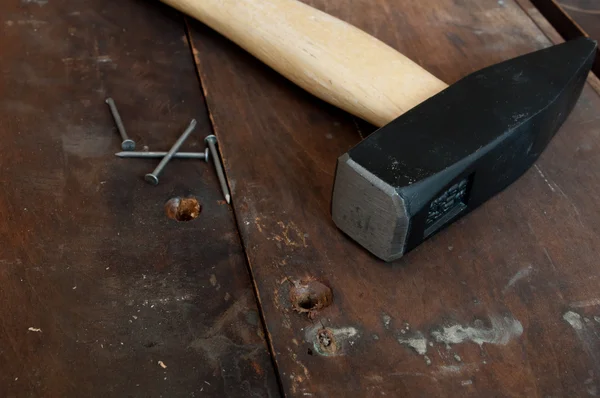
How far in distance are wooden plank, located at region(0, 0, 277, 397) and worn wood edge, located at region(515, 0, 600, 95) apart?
30.7 inches

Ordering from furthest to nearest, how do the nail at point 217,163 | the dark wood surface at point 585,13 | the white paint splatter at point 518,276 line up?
the dark wood surface at point 585,13 → the nail at point 217,163 → the white paint splatter at point 518,276

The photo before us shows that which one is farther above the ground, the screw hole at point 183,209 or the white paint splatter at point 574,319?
Answer: the white paint splatter at point 574,319

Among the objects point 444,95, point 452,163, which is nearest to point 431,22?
point 444,95

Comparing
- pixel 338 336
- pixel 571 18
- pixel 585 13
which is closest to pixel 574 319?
pixel 338 336

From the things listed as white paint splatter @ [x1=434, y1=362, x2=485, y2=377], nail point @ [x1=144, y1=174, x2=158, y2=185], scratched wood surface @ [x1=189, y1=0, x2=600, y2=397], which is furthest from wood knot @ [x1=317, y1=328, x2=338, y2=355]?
nail point @ [x1=144, y1=174, x2=158, y2=185]

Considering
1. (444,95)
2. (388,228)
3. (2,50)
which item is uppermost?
(444,95)

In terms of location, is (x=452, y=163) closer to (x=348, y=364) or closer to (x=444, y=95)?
(x=444, y=95)

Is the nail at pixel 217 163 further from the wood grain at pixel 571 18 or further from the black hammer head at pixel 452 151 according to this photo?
the wood grain at pixel 571 18

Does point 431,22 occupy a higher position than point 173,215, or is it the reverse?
point 431,22

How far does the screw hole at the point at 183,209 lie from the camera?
99cm

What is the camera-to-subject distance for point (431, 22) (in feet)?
4.50

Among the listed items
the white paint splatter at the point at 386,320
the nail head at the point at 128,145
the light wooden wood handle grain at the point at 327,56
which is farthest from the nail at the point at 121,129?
the white paint splatter at the point at 386,320

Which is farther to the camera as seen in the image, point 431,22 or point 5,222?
point 431,22

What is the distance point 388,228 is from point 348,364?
7.7 inches
